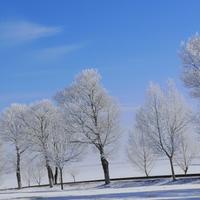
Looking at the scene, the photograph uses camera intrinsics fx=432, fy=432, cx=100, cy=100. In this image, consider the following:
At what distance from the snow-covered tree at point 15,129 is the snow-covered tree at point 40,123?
2217 millimetres

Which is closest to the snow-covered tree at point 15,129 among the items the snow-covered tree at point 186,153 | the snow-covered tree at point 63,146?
the snow-covered tree at point 63,146

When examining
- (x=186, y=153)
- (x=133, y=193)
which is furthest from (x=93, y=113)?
(x=133, y=193)

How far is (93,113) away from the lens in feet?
138

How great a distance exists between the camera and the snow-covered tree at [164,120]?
40719 millimetres

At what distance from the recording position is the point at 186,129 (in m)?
44.2

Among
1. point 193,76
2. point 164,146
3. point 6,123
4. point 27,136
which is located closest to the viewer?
point 193,76

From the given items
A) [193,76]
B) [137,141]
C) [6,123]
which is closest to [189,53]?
[193,76]

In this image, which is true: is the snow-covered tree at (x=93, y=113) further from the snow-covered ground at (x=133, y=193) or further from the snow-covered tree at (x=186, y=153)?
the snow-covered tree at (x=186, y=153)

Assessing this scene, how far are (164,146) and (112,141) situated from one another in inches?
201

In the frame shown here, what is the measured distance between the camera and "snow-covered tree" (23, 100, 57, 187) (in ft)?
163

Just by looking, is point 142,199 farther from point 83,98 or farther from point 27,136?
point 27,136

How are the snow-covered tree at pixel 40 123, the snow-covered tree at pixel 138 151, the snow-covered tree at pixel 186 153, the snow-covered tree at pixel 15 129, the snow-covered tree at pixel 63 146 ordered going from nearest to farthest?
the snow-covered tree at pixel 63 146 → the snow-covered tree at pixel 186 153 → the snow-covered tree at pixel 40 123 → the snow-covered tree at pixel 15 129 → the snow-covered tree at pixel 138 151

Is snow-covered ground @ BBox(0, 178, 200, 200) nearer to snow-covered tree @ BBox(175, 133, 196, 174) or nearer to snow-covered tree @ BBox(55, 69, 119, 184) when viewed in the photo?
snow-covered tree @ BBox(55, 69, 119, 184)

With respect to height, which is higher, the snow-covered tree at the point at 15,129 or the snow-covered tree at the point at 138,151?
the snow-covered tree at the point at 15,129
